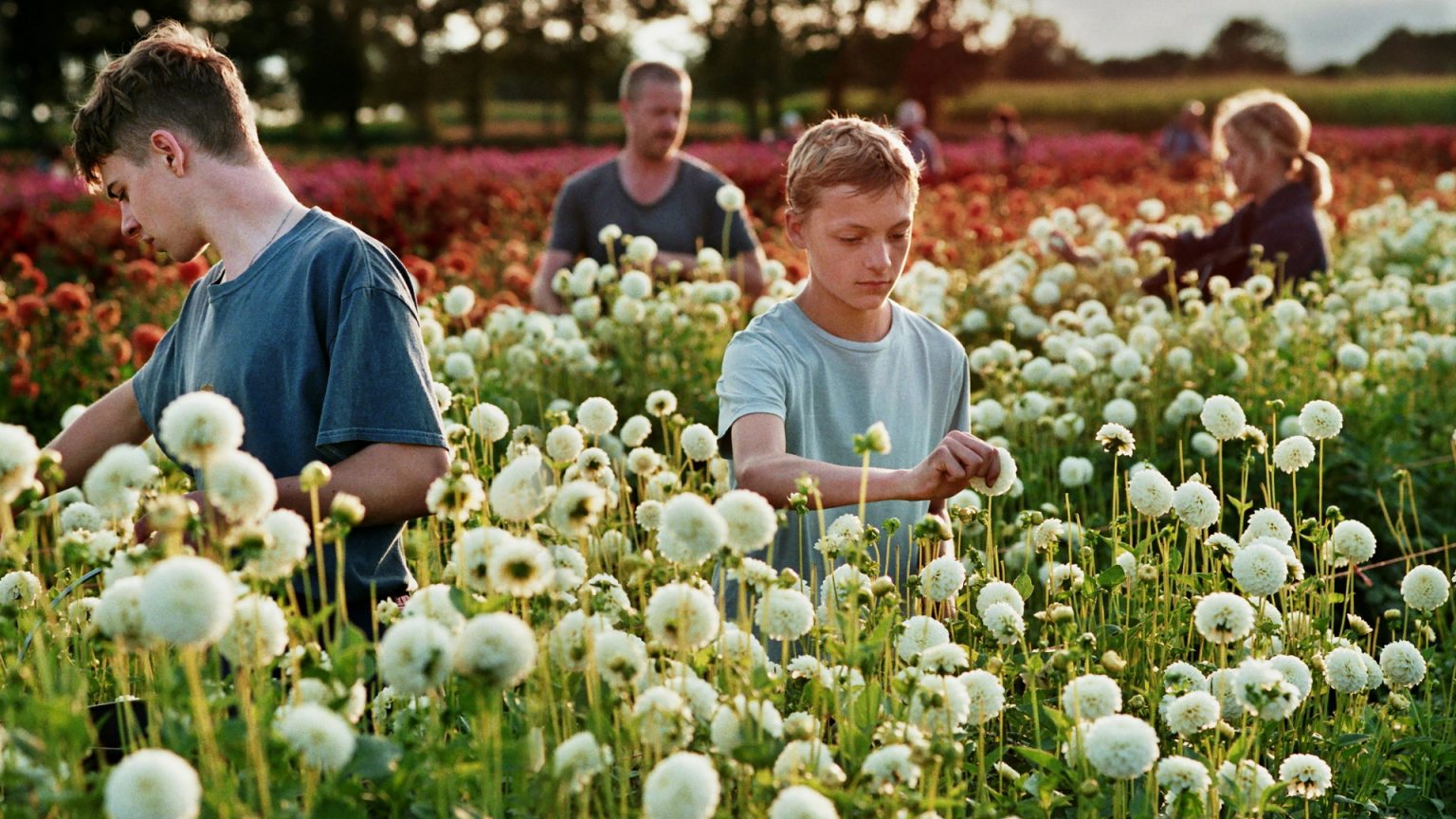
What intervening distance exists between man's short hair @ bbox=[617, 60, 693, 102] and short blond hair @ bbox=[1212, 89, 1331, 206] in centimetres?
268

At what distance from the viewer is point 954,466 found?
253 centimetres

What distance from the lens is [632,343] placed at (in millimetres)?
6289

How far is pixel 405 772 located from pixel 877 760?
0.64 meters

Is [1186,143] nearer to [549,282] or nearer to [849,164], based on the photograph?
[549,282]

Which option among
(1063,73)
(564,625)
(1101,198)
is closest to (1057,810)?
(564,625)

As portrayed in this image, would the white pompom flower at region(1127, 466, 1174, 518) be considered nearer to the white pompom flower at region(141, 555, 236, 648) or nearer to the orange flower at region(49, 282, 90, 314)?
the white pompom flower at region(141, 555, 236, 648)

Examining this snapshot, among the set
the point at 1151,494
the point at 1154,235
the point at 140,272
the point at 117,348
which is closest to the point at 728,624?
the point at 1151,494

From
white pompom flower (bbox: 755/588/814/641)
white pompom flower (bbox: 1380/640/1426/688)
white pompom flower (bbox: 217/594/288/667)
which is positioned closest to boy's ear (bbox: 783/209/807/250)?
white pompom flower (bbox: 755/588/814/641)

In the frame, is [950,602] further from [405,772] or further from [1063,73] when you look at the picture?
[1063,73]

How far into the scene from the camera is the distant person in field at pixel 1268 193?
23.1 feet

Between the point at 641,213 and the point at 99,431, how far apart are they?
13.2 feet

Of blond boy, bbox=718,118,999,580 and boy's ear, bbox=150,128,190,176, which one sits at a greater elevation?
boy's ear, bbox=150,128,190,176

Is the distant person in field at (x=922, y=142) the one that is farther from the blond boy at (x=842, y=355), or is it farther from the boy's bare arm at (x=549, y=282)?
the blond boy at (x=842, y=355)

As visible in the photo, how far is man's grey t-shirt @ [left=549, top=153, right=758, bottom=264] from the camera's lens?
7.07m
